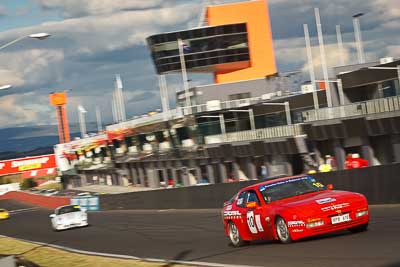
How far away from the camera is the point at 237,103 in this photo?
268 feet

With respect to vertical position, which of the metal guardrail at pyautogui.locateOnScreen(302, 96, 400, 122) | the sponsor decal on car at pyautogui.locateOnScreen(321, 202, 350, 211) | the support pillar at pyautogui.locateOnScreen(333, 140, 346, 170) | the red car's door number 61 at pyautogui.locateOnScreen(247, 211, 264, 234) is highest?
the metal guardrail at pyautogui.locateOnScreen(302, 96, 400, 122)

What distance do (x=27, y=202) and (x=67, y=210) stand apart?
214 ft

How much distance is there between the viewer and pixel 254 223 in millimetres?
15336

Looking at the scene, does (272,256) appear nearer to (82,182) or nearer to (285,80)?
(285,80)

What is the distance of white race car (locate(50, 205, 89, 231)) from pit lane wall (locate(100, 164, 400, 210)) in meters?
5.48

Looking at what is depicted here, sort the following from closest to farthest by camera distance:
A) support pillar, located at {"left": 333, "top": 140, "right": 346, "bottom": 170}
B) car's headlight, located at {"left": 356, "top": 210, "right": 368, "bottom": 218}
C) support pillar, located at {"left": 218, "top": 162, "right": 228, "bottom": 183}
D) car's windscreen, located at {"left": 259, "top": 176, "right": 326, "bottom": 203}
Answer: car's headlight, located at {"left": 356, "top": 210, "right": 368, "bottom": 218} < car's windscreen, located at {"left": 259, "top": 176, "right": 326, "bottom": 203} < support pillar, located at {"left": 333, "top": 140, "right": 346, "bottom": 170} < support pillar, located at {"left": 218, "top": 162, "right": 228, "bottom": 183}

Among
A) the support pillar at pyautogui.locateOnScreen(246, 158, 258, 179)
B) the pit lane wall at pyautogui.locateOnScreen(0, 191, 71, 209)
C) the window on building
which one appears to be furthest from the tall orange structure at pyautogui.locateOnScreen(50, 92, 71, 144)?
the support pillar at pyautogui.locateOnScreen(246, 158, 258, 179)

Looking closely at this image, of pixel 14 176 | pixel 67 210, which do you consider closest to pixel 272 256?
pixel 67 210

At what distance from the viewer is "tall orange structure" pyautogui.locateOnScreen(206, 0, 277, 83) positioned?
315 feet

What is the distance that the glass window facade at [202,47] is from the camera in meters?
88.2

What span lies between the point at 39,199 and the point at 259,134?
40509mm

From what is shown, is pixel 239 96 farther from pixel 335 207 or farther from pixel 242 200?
pixel 335 207

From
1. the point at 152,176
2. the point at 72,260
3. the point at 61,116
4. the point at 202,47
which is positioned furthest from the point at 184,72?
the point at 61,116

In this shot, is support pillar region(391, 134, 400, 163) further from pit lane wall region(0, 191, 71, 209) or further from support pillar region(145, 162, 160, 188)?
support pillar region(145, 162, 160, 188)
